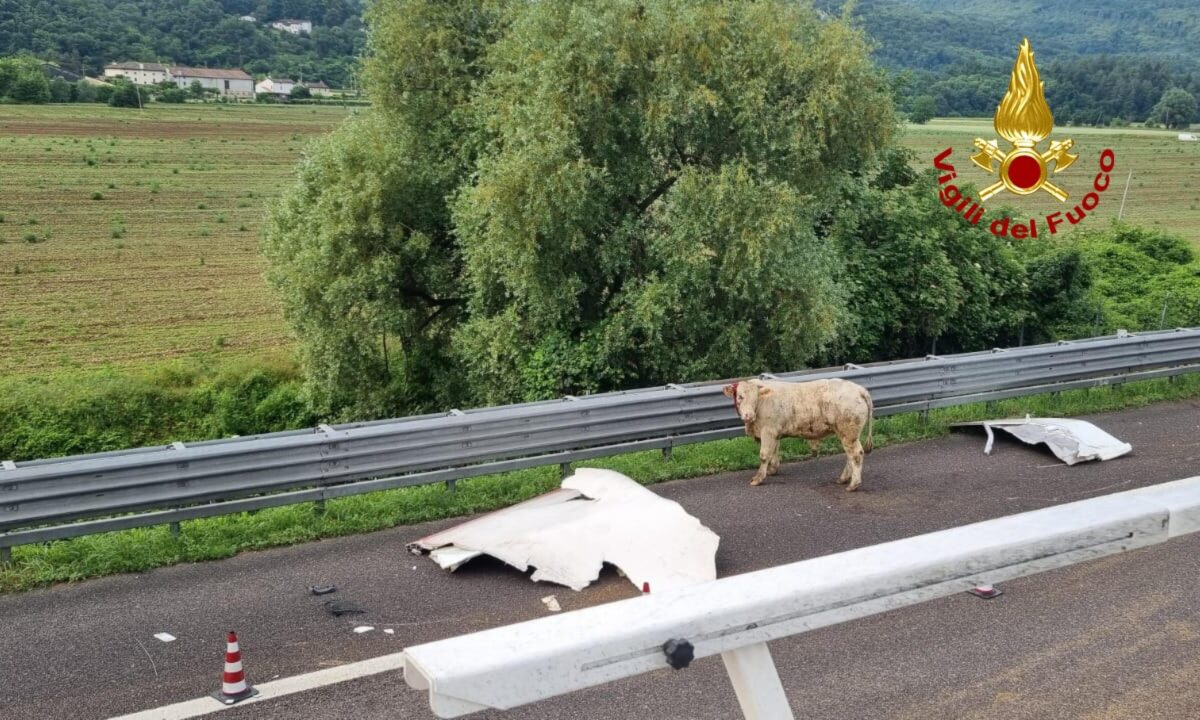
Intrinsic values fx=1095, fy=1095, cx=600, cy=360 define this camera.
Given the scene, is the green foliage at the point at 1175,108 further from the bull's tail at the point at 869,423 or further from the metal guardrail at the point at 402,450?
the bull's tail at the point at 869,423

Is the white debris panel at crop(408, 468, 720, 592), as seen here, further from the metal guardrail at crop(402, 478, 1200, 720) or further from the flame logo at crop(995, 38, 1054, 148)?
the flame logo at crop(995, 38, 1054, 148)

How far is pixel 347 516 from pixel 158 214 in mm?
44043

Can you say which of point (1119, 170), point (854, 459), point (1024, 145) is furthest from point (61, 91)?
point (854, 459)

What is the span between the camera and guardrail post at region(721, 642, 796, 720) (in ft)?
6.73

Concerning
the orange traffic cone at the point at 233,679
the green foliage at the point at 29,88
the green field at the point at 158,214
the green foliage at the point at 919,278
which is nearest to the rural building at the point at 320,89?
the green field at the point at 158,214

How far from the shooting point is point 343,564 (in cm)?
891

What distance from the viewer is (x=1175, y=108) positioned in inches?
3885

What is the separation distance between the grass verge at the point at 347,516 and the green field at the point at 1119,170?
3189cm

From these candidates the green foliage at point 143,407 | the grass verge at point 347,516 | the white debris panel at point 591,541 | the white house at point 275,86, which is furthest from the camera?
the white house at point 275,86

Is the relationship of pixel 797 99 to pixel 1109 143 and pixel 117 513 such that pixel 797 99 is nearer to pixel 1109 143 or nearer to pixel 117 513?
pixel 117 513

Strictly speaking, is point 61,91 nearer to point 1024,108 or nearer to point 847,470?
point 1024,108

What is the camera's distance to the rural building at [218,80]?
12419 cm

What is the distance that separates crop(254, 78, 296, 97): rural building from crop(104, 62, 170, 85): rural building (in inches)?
403

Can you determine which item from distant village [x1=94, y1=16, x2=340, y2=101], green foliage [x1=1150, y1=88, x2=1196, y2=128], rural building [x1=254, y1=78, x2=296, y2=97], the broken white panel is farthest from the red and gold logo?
rural building [x1=254, y1=78, x2=296, y2=97]
